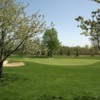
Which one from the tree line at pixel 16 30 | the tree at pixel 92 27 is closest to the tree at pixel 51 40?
the tree line at pixel 16 30

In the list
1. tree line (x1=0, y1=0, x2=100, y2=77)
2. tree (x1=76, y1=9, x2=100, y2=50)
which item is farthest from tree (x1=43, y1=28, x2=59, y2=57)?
tree (x1=76, y1=9, x2=100, y2=50)

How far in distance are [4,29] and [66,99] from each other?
9.39m

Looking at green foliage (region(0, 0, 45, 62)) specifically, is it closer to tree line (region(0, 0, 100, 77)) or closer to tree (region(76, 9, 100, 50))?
tree line (region(0, 0, 100, 77))

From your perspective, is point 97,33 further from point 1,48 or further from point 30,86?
point 1,48

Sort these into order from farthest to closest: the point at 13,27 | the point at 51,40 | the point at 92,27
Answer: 1. the point at 51,40
2. the point at 13,27
3. the point at 92,27

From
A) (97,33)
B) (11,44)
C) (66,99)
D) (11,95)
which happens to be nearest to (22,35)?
(11,44)

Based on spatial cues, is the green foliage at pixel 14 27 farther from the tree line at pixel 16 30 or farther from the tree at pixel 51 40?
the tree at pixel 51 40

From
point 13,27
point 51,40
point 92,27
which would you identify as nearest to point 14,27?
point 13,27

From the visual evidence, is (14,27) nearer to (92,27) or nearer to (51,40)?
(92,27)

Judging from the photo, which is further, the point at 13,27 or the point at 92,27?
the point at 13,27

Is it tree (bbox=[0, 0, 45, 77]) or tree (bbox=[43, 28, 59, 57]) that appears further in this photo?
tree (bbox=[43, 28, 59, 57])

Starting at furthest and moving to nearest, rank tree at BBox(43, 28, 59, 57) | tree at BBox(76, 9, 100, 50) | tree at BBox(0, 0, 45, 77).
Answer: tree at BBox(43, 28, 59, 57)
tree at BBox(0, 0, 45, 77)
tree at BBox(76, 9, 100, 50)

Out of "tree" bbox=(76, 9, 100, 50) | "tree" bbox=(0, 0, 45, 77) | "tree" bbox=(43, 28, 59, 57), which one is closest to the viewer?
"tree" bbox=(76, 9, 100, 50)

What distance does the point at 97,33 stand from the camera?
1226 cm
